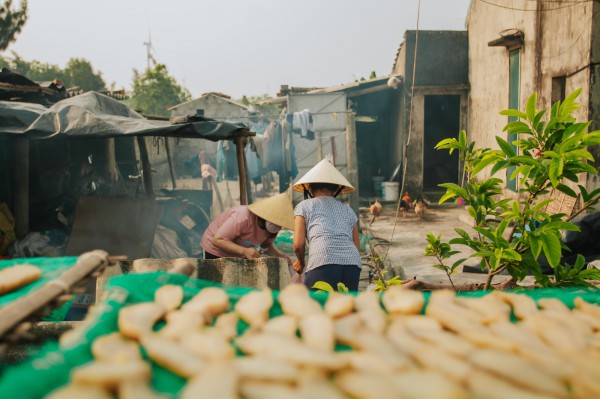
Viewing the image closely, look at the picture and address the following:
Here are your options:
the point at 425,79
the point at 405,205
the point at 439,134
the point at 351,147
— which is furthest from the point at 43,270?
the point at 439,134

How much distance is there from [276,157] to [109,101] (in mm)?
4812

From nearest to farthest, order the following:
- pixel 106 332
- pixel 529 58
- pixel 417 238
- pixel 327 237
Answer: pixel 106 332 < pixel 327 237 < pixel 529 58 < pixel 417 238

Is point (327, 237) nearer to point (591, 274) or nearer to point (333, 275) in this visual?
point (333, 275)

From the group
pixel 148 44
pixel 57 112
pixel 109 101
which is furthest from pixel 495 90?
pixel 148 44

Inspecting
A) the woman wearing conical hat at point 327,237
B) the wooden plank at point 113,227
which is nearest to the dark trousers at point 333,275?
the woman wearing conical hat at point 327,237

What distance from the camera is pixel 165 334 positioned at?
119 centimetres

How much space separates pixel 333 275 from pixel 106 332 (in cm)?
282

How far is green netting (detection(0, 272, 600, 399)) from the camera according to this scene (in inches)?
37.5

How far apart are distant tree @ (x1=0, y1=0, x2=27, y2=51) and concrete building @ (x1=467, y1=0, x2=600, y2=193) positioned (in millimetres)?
20036

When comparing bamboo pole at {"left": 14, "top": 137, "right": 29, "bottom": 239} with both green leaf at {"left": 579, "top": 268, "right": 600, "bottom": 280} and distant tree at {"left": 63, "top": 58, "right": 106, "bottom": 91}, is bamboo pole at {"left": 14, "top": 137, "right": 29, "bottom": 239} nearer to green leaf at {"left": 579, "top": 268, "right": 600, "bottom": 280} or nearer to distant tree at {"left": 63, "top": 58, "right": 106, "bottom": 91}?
green leaf at {"left": 579, "top": 268, "right": 600, "bottom": 280}

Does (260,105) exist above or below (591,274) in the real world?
above

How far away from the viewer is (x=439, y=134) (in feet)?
49.4

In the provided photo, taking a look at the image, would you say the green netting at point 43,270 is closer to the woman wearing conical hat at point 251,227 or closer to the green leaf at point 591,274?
the green leaf at point 591,274

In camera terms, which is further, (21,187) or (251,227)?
(21,187)
